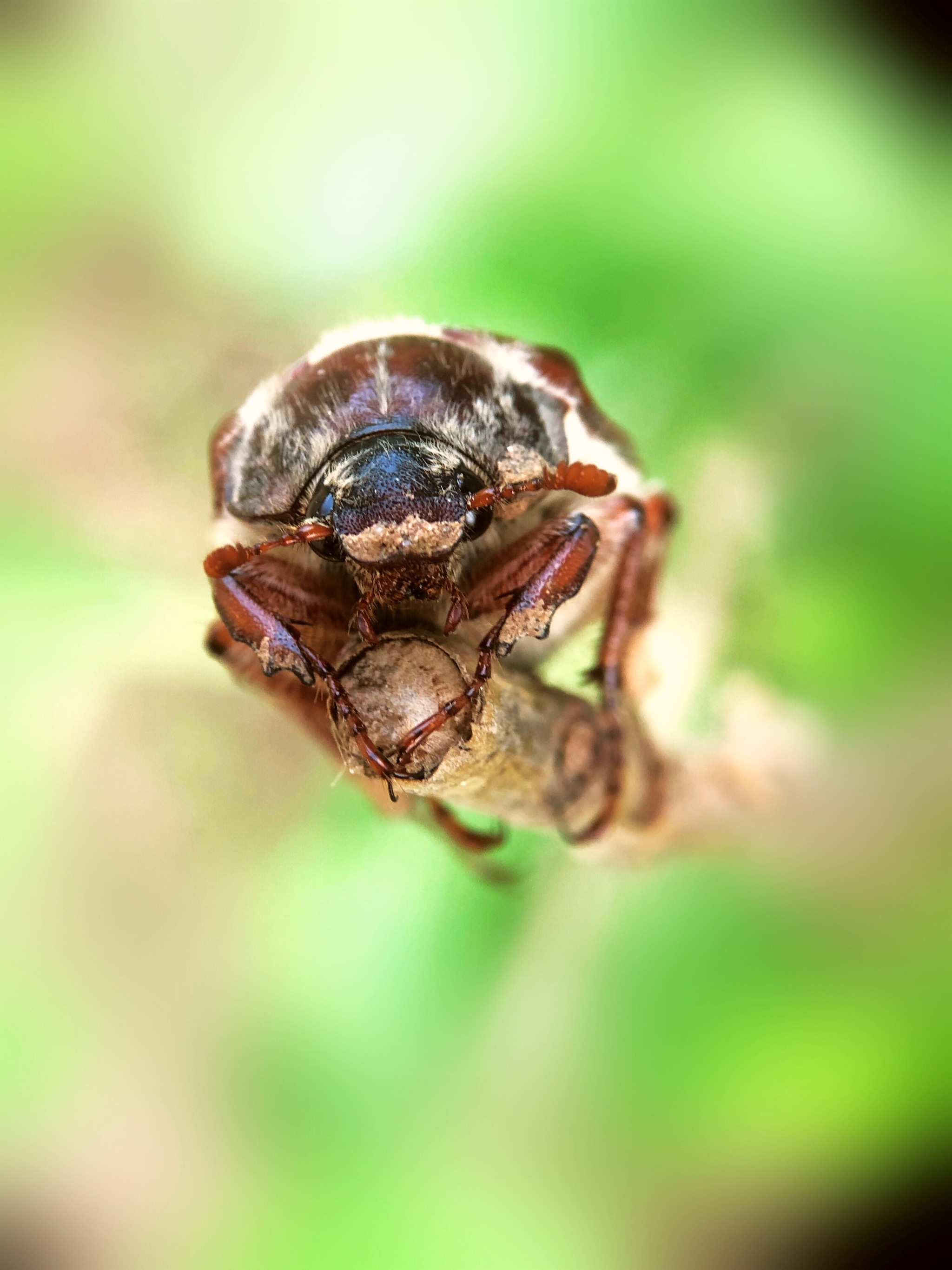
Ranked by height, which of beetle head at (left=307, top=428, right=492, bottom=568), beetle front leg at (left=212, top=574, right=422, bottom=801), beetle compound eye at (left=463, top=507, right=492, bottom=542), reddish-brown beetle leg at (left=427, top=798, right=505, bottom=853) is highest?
beetle compound eye at (left=463, top=507, right=492, bottom=542)

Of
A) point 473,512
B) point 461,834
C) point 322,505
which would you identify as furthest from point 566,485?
point 461,834

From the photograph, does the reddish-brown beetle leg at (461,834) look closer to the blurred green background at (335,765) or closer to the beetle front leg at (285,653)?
the beetle front leg at (285,653)

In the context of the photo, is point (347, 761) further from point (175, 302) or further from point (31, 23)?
point (31, 23)

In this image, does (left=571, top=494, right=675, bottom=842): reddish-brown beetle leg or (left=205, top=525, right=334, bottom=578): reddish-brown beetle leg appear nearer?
(left=205, top=525, right=334, bottom=578): reddish-brown beetle leg

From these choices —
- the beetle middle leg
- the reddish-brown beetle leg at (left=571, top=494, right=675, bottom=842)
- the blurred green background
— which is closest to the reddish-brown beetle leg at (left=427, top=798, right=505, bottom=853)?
the reddish-brown beetle leg at (left=571, top=494, right=675, bottom=842)

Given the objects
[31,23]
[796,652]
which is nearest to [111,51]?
[31,23]

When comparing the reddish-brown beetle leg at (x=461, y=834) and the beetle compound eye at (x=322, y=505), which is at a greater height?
the beetle compound eye at (x=322, y=505)

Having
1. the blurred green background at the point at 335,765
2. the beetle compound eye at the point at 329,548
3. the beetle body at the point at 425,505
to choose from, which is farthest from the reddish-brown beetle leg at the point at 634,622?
the blurred green background at the point at 335,765

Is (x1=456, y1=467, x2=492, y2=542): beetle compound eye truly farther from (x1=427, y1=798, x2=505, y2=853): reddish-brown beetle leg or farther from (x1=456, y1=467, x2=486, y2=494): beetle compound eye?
(x1=427, y1=798, x2=505, y2=853): reddish-brown beetle leg
